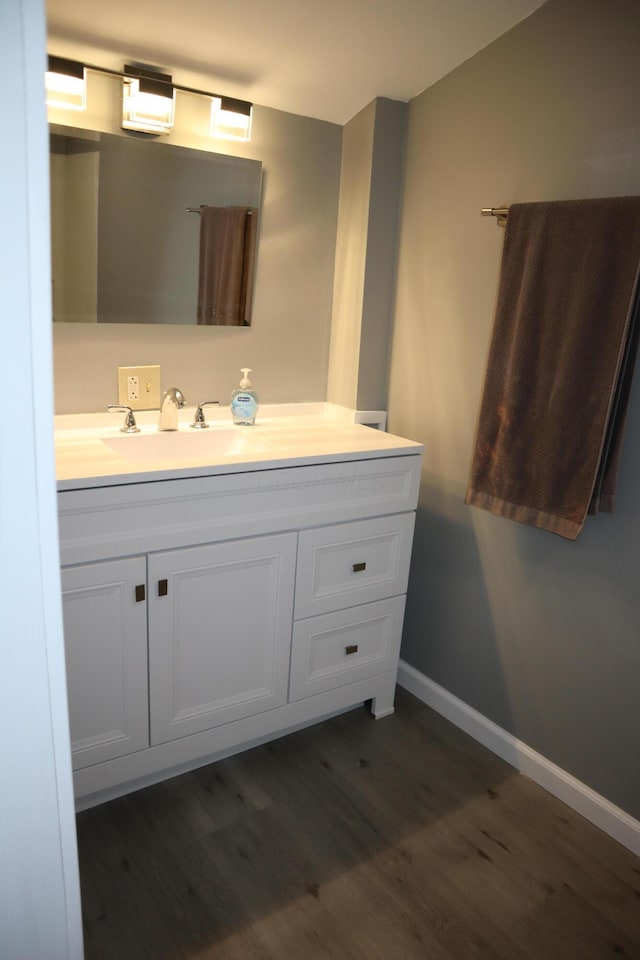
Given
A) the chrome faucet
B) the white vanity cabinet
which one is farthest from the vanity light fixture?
the white vanity cabinet

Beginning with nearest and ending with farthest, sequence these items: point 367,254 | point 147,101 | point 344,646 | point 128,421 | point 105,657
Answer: point 105,657 → point 147,101 → point 128,421 → point 344,646 → point 367,254

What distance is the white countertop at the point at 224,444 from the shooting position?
1577 millimetres

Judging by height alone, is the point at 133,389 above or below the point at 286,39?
below

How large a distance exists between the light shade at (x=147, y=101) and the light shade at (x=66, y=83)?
0.11 m

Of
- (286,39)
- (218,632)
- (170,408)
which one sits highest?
(286,39)

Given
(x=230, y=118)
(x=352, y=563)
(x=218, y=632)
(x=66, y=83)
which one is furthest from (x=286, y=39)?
(x=218, y=632)

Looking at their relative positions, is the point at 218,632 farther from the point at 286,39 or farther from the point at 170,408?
the point at 286,39

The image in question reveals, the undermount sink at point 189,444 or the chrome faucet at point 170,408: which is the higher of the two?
the chrome faucet at point 170,408

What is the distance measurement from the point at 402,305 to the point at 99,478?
49.7 inches

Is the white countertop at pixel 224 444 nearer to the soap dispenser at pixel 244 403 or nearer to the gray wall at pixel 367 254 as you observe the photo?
the soap dispenser at pixel 244 403

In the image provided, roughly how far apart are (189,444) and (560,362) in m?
1.08

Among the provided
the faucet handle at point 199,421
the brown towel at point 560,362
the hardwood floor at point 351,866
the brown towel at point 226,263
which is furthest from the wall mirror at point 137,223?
the hardwood floor at point 351,866

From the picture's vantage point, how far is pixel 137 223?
75.5 inches

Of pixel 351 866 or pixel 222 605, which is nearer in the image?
pixel 351 866
